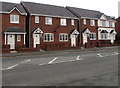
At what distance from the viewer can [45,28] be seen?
97.9ft

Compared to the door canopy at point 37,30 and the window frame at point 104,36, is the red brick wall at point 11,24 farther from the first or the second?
the window frame at point 104,36

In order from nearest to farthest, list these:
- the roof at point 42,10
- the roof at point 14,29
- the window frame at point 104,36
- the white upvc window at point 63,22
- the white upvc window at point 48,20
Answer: the roof at point 14,29, the roof at point 42,10, the white upvc window at point 48,20, the white upvc window at point 63,22, the window frame at point 104,36

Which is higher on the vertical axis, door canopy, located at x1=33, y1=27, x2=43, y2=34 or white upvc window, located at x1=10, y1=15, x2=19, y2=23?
white upvc window, located at x1=10, y1=15, x2=19, y2=23

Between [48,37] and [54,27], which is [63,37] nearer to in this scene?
[54,27]

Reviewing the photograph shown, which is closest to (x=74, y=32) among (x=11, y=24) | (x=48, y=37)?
(x=48, y=37)

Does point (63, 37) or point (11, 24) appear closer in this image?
point (11, 24)

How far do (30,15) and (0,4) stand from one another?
18.7 feet

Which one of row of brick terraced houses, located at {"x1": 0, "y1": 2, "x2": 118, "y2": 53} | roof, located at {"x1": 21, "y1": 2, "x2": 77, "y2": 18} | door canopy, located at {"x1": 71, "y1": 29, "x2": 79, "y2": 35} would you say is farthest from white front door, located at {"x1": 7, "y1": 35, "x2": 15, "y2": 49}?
door canopy, located at {"x1": 71, "y1": 29, "x2": 79, "y2": 35}

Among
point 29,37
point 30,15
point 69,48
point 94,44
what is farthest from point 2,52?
point 94,44

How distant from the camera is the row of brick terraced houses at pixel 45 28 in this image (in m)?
25.6

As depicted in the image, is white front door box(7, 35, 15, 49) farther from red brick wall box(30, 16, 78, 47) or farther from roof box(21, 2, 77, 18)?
roof box(21, 2, 77, 18)

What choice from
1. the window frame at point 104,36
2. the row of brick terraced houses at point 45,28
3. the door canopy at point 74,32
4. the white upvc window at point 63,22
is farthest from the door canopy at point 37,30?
the window frame at point 104,36

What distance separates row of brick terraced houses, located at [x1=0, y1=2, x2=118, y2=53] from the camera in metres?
25.6

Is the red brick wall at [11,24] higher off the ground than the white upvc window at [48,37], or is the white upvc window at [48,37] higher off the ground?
the red brick wall at [11,24]
